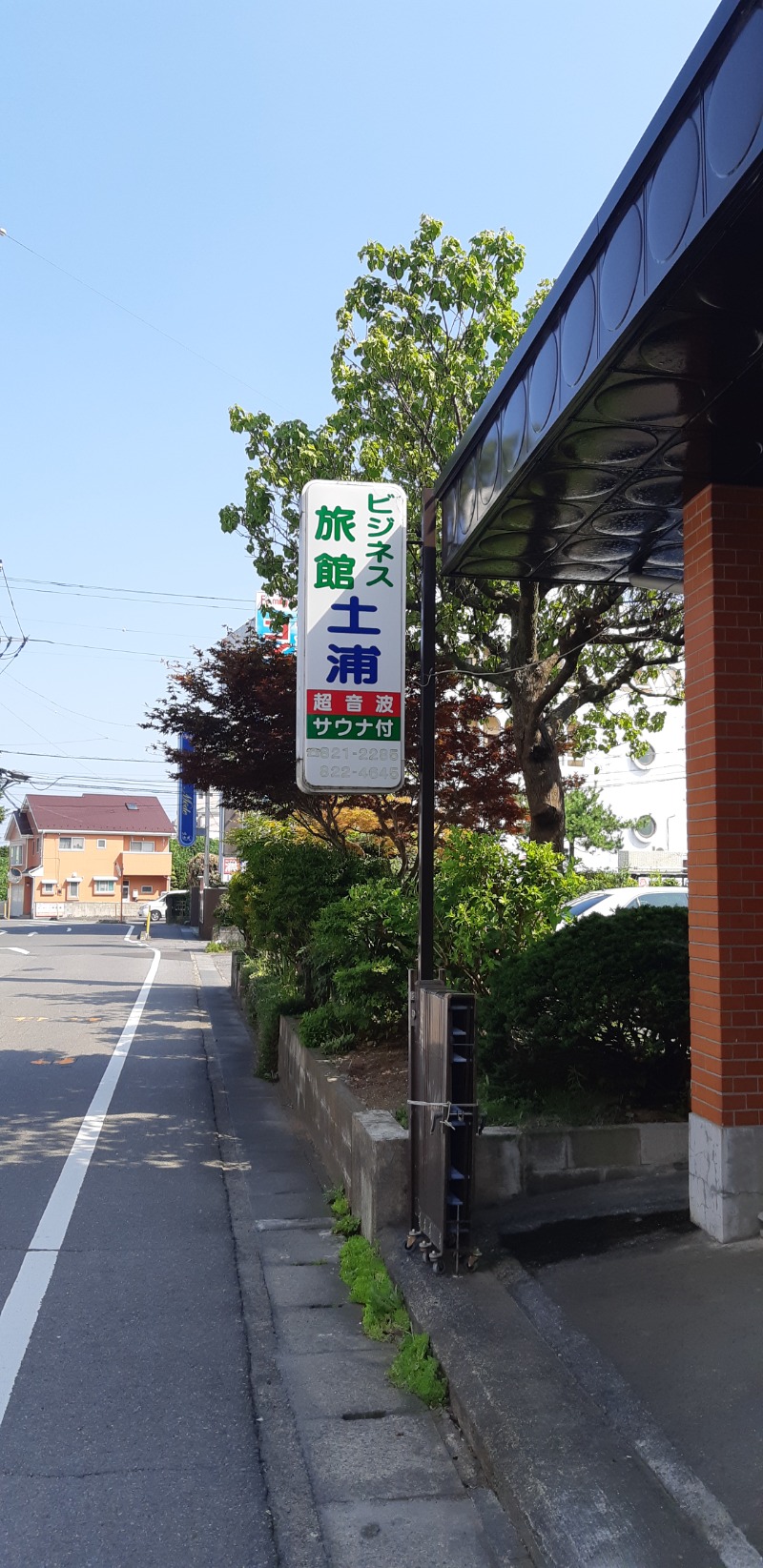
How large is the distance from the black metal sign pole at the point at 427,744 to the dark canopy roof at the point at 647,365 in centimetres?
15

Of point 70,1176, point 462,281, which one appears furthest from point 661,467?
point 462,281

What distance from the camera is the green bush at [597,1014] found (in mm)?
6051

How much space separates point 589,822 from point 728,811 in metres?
41.0

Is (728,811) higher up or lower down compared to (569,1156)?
higher up

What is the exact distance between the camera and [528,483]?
5.57 m

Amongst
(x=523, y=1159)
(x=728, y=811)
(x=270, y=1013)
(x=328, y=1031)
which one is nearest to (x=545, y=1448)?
(x=523, y=1159)

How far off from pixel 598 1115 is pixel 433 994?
149cm

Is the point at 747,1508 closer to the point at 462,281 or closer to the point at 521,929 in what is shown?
the point at 521,929

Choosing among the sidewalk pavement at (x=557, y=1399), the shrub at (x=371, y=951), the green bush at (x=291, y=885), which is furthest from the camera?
the green bush at (x=291, y=885)

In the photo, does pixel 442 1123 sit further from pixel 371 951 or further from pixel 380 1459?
pixel 371 951

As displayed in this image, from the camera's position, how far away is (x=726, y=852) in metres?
5.39

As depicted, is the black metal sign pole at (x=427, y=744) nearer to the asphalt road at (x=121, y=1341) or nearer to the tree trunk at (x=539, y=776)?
the asphalt road at (x=121, y=1341)

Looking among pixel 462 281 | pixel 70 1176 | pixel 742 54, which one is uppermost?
pixel 462 281

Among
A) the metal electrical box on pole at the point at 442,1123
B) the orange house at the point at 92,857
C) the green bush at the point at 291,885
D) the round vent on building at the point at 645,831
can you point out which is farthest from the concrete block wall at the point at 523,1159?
the orange house at the point at 92,857
